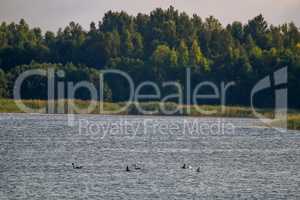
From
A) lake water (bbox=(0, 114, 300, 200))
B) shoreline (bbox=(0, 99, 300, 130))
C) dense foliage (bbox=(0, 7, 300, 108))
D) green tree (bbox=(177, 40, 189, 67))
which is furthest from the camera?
green tree (bbox=(177, 40, 189, 67))

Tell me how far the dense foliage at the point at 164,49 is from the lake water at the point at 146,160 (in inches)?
1184

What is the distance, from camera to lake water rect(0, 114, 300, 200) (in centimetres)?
4581

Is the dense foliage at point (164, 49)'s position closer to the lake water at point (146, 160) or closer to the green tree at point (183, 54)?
the green tree at point (183, 54)

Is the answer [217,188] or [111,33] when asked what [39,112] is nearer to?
[111,33]

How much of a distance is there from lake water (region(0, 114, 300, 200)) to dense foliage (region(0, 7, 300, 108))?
3007 centimetres

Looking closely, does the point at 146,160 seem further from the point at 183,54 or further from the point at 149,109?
the point at 183,54

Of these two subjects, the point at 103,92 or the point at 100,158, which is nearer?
the point at 100,158

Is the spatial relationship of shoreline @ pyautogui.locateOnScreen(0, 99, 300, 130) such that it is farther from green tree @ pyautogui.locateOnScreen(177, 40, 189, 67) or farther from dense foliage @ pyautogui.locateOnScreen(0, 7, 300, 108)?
green tree @ pyautogui.locateOnScreen(177, 40, 189, 67)

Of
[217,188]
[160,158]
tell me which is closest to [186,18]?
[160,158]

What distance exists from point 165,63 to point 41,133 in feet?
191

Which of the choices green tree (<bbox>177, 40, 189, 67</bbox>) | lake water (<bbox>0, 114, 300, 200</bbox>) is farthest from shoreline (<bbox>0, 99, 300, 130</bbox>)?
green tree (<bbox>177, 40, 189, 67</bbox>)

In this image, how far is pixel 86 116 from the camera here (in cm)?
10650

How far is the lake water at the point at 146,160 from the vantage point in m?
45.8

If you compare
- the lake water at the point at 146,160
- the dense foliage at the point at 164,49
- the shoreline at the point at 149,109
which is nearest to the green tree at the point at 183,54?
the dense foliage at the point at 164,49
